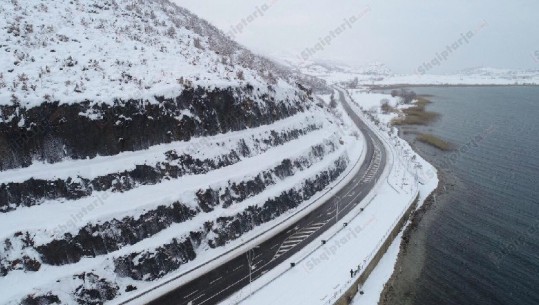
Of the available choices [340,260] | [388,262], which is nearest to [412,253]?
[388,262]

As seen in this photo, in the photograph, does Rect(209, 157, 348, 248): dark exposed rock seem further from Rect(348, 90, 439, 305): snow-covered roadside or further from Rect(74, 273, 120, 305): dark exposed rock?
Rect(348, 90, 439, 305): snow-covered roadside

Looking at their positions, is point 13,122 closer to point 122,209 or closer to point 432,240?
point 122,209

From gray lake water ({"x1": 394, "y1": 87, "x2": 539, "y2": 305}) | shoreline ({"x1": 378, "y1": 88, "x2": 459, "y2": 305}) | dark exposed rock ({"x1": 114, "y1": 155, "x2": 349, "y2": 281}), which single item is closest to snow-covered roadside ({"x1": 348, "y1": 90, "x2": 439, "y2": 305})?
shoreline ({"x1": 378, "y1": 88, "x2": 459, "y2": 305})

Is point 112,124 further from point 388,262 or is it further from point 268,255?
point 388,262

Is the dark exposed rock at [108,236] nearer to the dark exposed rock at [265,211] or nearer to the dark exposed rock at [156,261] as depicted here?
the dark exposed rock at [156,261]

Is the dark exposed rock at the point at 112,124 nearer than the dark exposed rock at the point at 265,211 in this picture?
Yes

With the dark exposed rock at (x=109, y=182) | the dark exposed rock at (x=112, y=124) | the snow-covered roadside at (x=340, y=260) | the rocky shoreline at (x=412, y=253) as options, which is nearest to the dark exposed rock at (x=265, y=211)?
the snow-covered roadside at (x=340, y=260)
